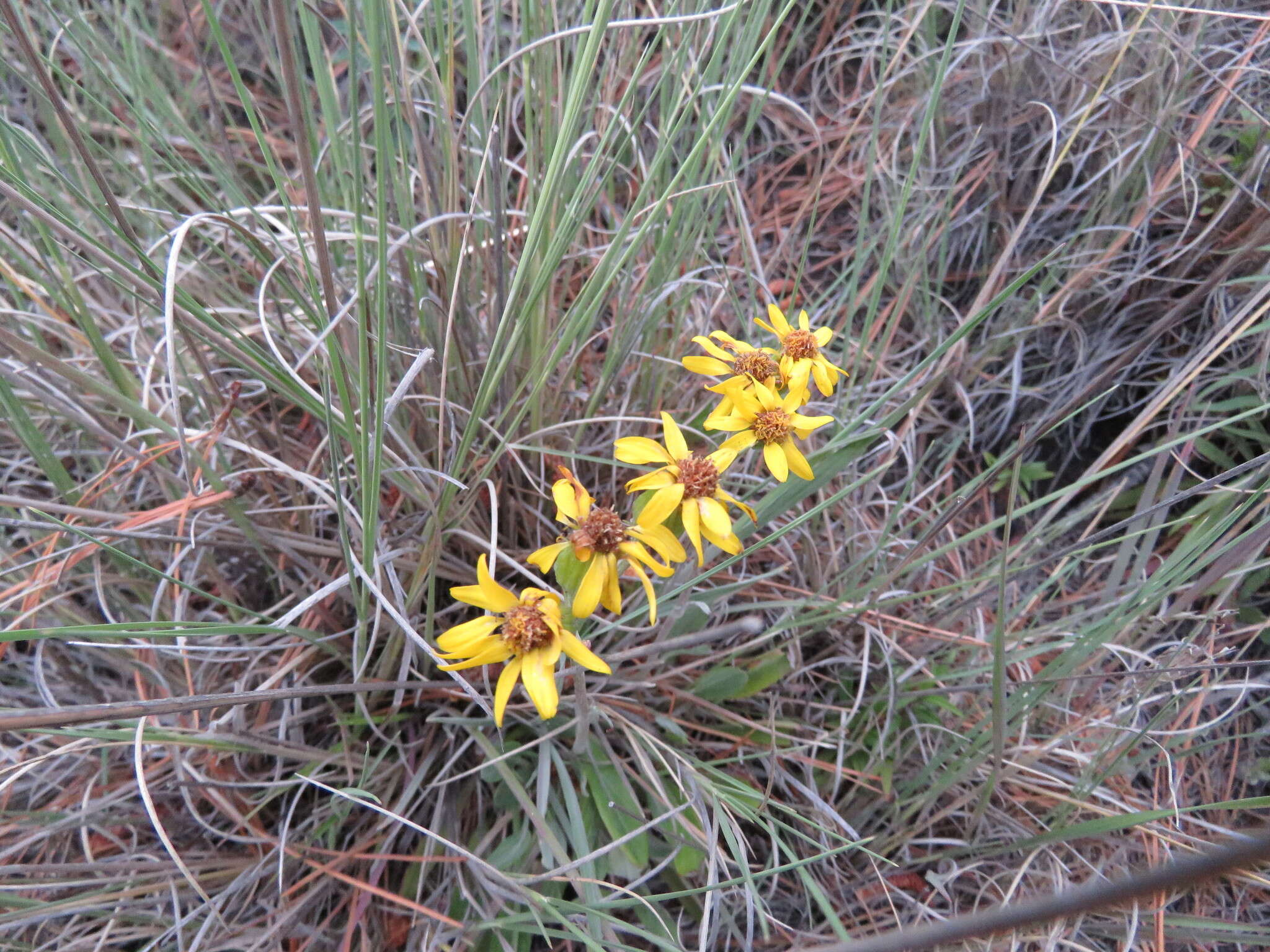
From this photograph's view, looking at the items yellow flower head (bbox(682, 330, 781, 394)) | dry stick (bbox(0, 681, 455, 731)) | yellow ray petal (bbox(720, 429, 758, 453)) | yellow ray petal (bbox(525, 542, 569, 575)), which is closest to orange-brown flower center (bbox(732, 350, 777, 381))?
yellow flower head (bbox(682, 330, 781, 394))

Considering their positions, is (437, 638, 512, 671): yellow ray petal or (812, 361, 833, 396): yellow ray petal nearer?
(437, 638, 512, 671): yellow ray petal

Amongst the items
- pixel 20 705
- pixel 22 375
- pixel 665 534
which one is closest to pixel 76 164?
pixel 22 375

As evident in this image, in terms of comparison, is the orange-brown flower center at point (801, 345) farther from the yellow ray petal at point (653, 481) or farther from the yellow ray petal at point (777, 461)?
the yellow ray petal at point (653, 481)

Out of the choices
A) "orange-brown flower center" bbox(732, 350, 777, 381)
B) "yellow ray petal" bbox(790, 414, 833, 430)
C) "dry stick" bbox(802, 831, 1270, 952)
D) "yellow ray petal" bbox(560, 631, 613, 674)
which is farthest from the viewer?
"orange-brown flower center" bbox(732, 350, 777, 381)

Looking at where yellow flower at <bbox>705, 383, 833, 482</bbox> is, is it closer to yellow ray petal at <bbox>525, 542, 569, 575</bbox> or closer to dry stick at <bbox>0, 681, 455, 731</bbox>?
yellow ray petal at <bbox>525, 542, 569, 575</bbox>

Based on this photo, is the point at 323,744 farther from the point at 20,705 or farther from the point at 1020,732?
the point at 1020,732

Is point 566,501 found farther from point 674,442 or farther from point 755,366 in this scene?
point 755,366
